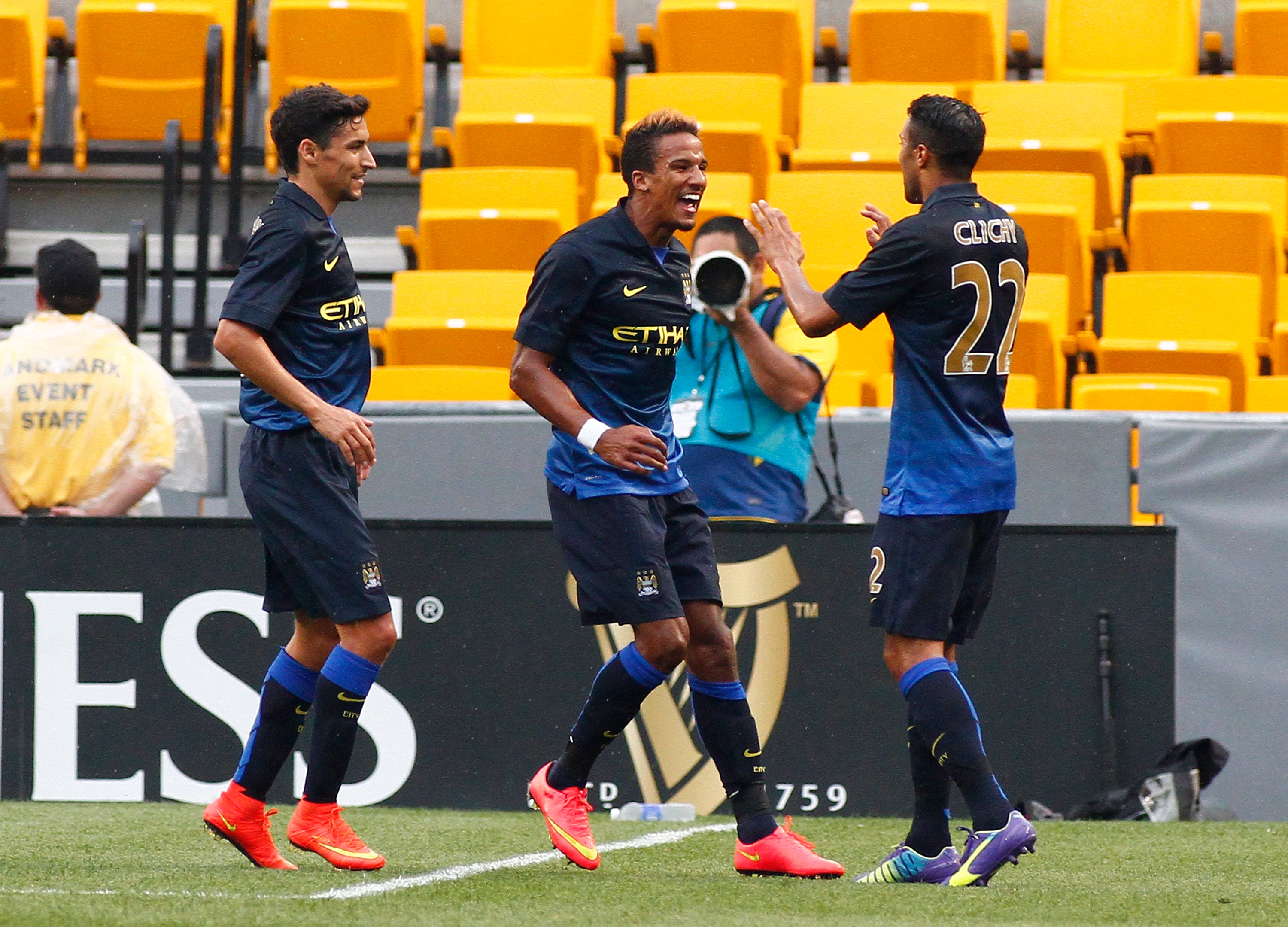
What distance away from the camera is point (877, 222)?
16.3 feet

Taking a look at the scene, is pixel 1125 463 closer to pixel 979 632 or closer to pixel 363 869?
pixel 979 632

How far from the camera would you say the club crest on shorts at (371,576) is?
4.82 m

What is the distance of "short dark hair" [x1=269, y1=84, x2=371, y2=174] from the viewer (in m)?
4.89

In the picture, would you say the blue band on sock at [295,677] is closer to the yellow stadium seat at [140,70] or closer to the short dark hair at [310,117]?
the short dark hair at [310,117]

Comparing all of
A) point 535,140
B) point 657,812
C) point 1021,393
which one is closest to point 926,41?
point 535,140

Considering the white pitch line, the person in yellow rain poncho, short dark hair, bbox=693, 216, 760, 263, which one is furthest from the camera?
the person in yellow rain poncho

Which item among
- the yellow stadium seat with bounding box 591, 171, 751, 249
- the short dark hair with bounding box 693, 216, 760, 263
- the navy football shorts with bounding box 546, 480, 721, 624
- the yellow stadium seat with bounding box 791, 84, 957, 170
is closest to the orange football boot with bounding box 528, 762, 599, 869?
the navy football shorts with bounding box 546, 480, 721, 624

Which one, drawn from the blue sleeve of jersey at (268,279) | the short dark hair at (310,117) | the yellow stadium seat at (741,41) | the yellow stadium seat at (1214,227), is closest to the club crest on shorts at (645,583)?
the blue sleeve of jersey at (268,279)

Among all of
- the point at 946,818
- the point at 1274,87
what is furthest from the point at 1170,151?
the point at 946,818

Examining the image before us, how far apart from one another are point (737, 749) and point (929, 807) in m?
0.51

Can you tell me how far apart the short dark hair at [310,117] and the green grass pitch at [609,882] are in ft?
5.96

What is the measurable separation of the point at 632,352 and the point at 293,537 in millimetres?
956

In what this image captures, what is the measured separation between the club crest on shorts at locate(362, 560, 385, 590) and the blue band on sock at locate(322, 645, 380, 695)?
188 mm

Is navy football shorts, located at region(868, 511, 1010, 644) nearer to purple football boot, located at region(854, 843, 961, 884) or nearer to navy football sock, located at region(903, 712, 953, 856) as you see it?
navy football sock, located at region(903, 712, 953, 856)
